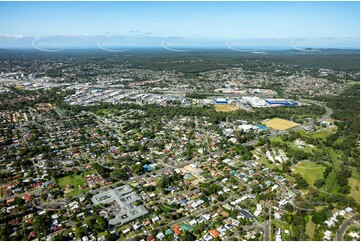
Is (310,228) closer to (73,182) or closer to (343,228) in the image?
(343,228)

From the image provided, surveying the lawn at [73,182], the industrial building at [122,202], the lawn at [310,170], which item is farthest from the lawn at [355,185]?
the lawn at [73,182]

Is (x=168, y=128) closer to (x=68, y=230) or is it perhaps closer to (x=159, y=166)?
(x=159, y=166)

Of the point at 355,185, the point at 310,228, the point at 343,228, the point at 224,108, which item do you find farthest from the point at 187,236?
the point at 224,108

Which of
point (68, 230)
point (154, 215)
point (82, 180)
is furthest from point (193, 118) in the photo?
point (68, 230)

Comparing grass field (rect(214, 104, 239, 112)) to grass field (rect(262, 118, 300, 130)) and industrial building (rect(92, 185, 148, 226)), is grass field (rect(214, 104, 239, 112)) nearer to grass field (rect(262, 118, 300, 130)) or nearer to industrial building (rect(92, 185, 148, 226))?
grass field (rect(262, 118, 300, 130))

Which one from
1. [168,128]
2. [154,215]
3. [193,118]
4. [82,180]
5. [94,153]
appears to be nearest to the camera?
[154,215]

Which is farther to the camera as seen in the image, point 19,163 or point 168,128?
point 168,128

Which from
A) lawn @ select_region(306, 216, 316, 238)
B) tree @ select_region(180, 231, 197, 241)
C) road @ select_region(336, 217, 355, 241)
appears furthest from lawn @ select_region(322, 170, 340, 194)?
tree @ select_region(180, 231, 197, 241)
